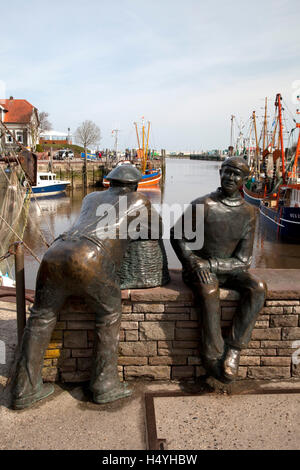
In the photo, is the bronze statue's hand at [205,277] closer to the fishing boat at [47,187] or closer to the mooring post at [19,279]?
the mooring post at [19,279]

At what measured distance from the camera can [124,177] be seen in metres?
3.55

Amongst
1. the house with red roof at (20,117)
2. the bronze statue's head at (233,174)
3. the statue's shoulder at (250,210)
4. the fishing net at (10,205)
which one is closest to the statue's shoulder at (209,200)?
the bronze statue's head at (233,174)

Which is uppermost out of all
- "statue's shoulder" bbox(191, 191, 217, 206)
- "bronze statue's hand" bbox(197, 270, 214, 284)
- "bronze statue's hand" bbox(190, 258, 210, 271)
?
"statue's shoulder" bbox(191, 191, 217, 206)

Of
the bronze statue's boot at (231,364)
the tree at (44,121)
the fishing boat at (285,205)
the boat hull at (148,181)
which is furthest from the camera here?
the tree at (44,121)

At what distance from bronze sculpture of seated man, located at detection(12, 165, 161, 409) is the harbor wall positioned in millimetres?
232

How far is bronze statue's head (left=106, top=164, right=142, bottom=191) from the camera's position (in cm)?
355

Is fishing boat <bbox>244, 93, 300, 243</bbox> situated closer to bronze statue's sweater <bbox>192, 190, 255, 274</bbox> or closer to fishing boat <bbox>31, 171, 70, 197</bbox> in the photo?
bronze statue's sweater <bbox>192, 190, 255, 274</bbox>

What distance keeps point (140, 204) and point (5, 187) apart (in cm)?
458

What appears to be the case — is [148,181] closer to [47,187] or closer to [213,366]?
[47,187]

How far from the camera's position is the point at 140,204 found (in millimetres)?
3502

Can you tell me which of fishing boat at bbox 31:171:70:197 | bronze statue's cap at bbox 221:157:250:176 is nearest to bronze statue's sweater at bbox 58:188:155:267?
bronze statue's cap at bbox 221:157:250:176

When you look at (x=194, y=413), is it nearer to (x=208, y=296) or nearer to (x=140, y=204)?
(x=208, y=296)

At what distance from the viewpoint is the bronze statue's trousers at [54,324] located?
3.14m
